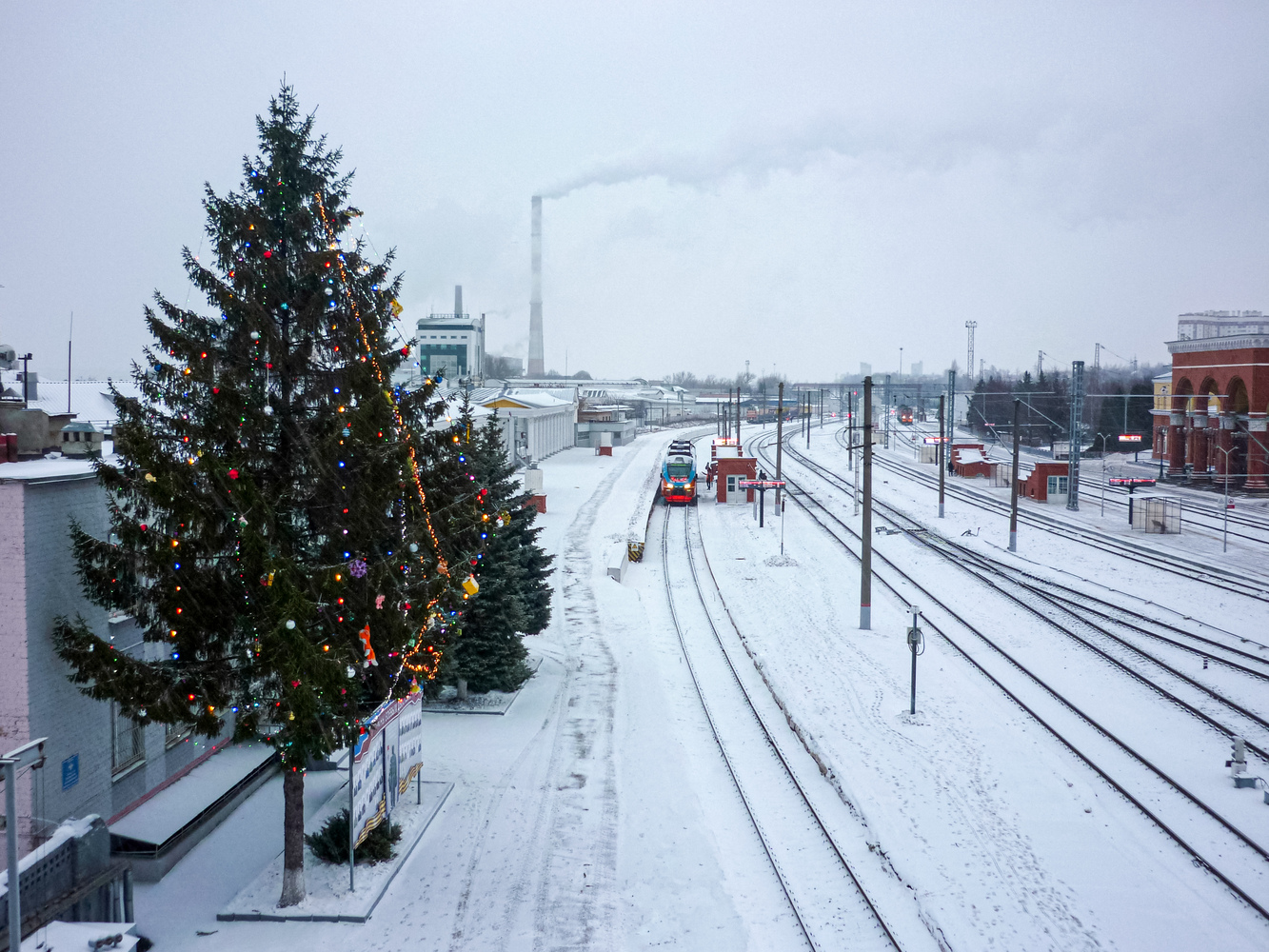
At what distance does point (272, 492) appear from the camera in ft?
31.7

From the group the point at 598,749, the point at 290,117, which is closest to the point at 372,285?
the point at 290,117

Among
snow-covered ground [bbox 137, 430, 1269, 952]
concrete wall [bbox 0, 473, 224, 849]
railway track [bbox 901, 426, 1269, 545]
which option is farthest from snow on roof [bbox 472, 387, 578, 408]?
concrete wall [bbox 0, 473, 224, 849]

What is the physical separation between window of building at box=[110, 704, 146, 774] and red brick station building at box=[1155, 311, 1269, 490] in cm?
4961

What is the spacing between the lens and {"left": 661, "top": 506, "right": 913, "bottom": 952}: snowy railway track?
9.75 m

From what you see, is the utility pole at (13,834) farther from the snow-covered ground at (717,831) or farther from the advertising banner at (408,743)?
the advertising banner at (408,743)

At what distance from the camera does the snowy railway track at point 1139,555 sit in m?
27.0

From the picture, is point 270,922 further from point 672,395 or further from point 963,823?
point 672,395

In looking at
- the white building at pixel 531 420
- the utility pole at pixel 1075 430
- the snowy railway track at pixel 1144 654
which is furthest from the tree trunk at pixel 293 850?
the utility pole at pixel 1075 430

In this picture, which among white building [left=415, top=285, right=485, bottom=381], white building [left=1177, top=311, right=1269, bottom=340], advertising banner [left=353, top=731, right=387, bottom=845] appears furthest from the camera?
white building [left=415, top=285, right=485, bottom=381]

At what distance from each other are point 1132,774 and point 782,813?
216 inches

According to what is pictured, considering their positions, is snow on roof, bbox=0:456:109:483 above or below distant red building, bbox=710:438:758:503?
above

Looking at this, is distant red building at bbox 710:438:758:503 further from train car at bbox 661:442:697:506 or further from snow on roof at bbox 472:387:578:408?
snow on roof at bbox 472:387:578:408

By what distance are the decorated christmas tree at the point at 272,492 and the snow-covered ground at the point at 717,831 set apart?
199 centimetres

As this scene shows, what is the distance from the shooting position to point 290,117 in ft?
32.0
